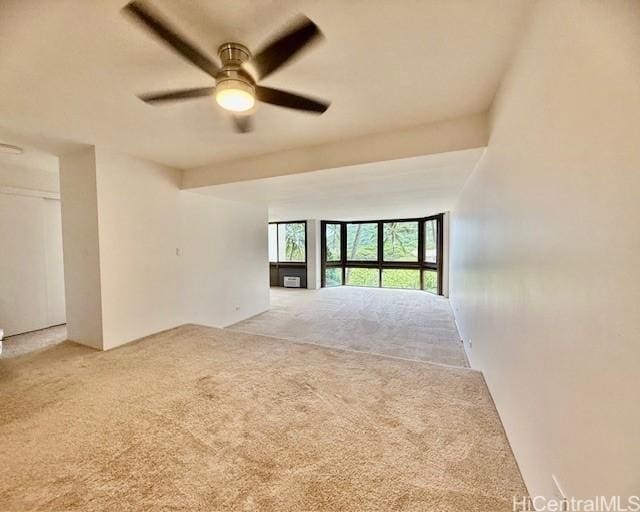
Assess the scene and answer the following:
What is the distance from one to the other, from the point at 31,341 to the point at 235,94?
13.6 ft

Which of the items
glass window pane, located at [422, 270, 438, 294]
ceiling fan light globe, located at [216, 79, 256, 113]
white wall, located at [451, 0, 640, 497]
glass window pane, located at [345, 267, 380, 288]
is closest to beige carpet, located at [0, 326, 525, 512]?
white wall, located at [451, 0, 640, 497]

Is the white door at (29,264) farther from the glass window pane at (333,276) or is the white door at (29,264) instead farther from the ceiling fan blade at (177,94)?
the glass window pane at (333,276)

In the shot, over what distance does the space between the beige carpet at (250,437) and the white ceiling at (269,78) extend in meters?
2.13

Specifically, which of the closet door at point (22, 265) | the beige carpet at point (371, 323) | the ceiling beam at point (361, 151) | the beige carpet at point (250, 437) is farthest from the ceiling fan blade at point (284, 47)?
the closet door at point (22, 265)

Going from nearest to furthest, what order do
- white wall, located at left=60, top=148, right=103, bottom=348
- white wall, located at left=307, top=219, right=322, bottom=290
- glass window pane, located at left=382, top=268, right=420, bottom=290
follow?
white wall, located at left=60, top=148, right=103, bottom=348 → glass window pane, located at left=382, top=268, right=420, bottom=290 → white wall, located at left=307, top=219, right=322, bottom=290

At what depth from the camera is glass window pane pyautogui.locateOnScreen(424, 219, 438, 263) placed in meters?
7.47

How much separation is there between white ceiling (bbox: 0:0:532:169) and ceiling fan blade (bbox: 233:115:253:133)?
23 centimetres

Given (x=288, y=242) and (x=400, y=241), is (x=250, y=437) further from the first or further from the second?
(x=288, y=242)

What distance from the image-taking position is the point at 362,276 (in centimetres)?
885

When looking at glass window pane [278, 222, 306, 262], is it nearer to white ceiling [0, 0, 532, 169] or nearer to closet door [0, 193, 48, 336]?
closet door [0, 193, 48, 336]

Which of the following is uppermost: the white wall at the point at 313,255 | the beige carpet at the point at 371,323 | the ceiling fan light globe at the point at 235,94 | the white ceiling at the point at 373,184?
the ceiling fan light globe at the point at 235,94

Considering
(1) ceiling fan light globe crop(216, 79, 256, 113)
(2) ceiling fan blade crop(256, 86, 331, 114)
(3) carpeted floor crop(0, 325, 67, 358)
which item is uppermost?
(2) ceiling fan blade crop(256, 86, 331, 114)

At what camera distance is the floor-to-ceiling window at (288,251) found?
28.5ft

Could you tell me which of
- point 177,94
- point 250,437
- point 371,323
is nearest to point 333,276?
point 371,323
